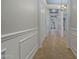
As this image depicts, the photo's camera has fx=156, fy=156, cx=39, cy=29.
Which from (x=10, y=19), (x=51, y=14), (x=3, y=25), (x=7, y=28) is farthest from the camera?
(x=51, y=14)

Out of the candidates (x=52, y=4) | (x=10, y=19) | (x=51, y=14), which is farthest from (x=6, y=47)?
(x=51, y=14)

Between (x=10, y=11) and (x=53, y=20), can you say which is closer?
(x=10, y=11)

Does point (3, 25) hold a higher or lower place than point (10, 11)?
lower

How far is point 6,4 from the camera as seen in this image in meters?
2.16

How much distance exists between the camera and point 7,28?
2.21 metres

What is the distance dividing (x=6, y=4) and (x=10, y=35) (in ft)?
1.52

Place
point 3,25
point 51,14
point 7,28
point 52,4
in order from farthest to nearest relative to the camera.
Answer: point 51,14
point 52,4
point 7,28
point 3,25

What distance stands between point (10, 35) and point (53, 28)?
15.4m

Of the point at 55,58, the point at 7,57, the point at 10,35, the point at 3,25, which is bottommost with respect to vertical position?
the point at 55,58

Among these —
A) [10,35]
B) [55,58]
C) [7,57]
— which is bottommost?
[55,58]

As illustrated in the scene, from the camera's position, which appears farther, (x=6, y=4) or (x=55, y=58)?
(x=55, y=58)

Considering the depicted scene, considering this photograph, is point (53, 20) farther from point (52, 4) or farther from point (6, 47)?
point (6, 47)

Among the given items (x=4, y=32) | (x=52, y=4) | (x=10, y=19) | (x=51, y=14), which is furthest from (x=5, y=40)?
(x=51, y=14)

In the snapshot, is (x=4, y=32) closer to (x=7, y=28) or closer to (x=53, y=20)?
(x=7, y=28)
